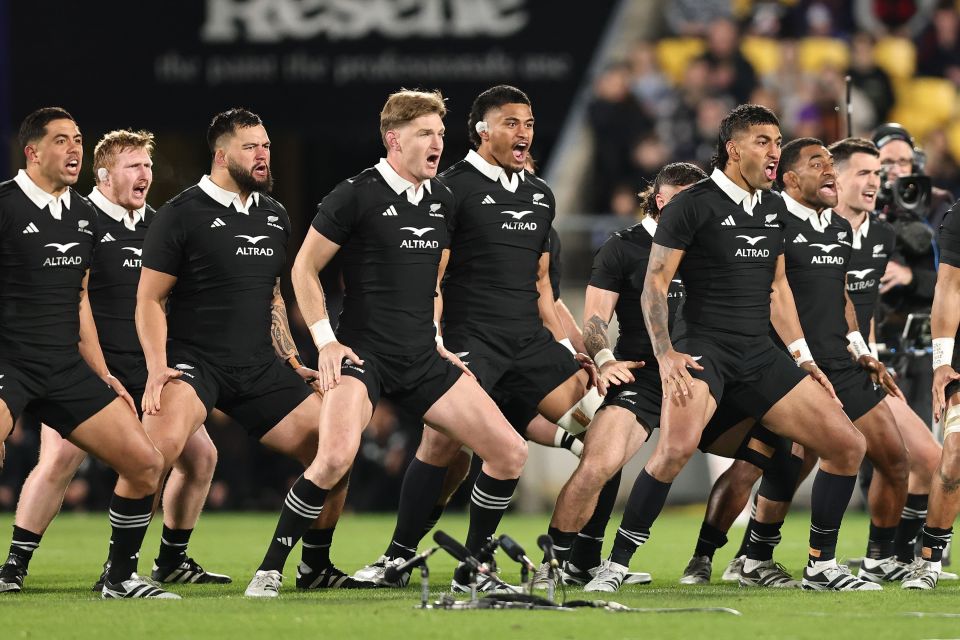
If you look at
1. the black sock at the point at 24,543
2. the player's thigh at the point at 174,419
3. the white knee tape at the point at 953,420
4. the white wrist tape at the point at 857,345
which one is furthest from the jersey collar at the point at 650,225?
the black sock at the point at 24,543

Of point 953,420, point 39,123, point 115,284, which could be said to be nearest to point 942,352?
point 953,420

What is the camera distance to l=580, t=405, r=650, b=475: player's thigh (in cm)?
836

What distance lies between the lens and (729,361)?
26.7ft

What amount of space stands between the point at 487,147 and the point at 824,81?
8371 mm

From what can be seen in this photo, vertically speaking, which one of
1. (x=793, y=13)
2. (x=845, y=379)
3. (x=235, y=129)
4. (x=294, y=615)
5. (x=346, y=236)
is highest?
(x=793, y=13)

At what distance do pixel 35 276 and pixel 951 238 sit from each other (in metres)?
4.42

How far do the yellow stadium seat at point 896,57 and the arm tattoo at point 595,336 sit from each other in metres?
8.49

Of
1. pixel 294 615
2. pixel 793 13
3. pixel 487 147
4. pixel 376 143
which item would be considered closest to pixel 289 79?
pixel 376 143

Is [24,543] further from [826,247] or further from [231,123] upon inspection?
[826,247]

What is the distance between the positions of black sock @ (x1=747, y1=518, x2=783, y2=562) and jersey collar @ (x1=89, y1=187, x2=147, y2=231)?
3.72 metres

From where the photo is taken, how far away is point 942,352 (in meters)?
8.26

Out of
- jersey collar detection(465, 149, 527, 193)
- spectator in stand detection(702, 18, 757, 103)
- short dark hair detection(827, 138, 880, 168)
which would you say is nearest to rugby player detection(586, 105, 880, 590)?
jersey collar detection(465, 149, 527, 193)

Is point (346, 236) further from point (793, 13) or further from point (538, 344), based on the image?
point (793, 13)

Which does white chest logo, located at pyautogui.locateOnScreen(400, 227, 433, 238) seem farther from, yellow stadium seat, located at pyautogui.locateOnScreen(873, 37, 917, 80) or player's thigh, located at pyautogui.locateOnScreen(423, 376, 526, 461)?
yellow stadium seat, located at pyautogui.locateOnScreen(873, 37, 917, 80)
